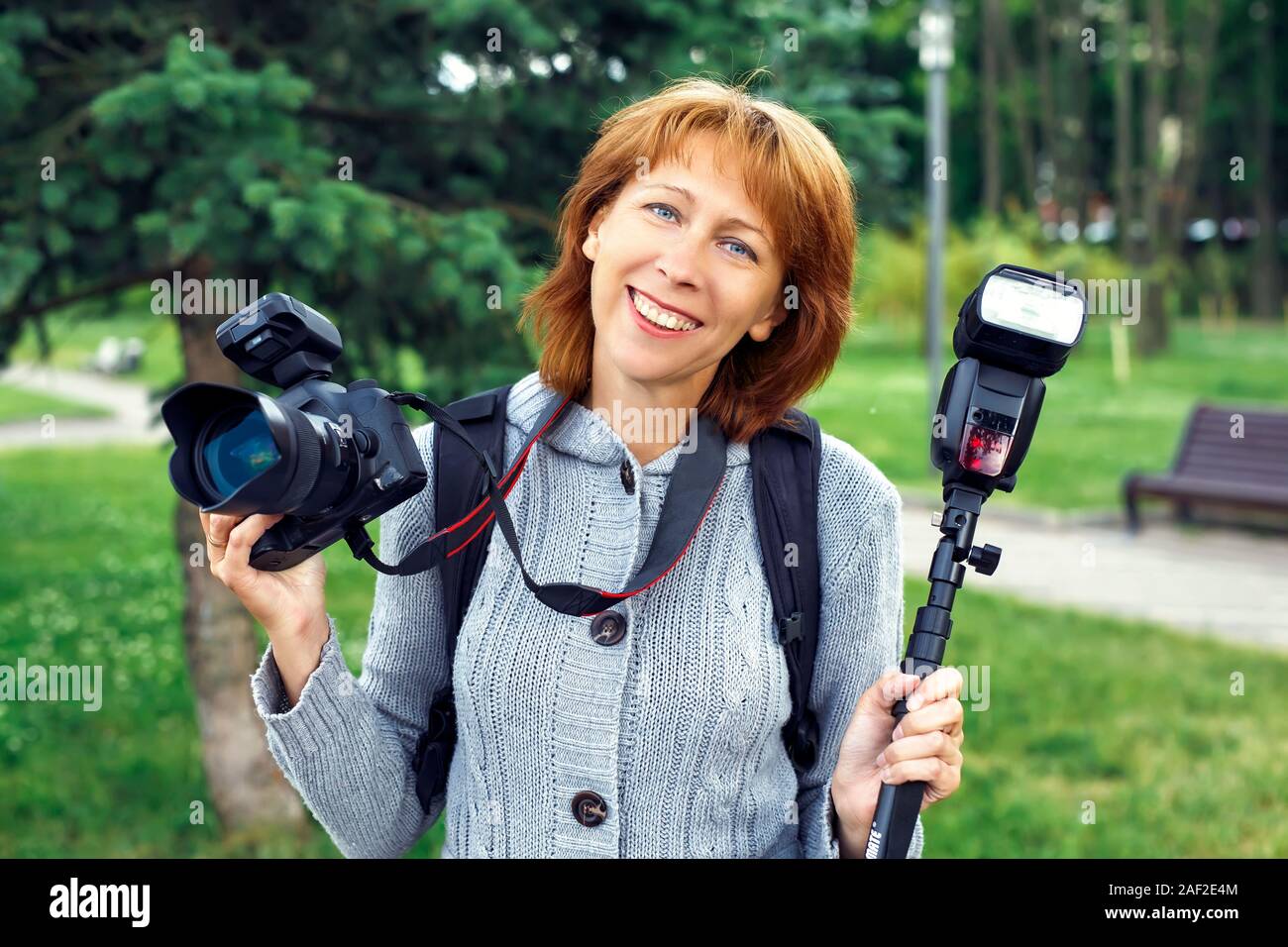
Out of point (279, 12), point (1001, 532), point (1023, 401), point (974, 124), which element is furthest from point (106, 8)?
point (974, 124)

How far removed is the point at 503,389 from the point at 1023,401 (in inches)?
32.2

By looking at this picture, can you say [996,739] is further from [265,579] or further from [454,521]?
[265,579]

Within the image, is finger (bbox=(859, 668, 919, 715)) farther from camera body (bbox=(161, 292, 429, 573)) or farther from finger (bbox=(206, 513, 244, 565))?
finger (bbox=(206, 513, 244, 565))

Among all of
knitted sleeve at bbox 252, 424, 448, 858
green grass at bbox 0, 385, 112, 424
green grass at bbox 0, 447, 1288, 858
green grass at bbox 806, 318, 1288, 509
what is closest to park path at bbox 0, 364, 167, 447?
green grass at bbox 0, 385, 112, 424

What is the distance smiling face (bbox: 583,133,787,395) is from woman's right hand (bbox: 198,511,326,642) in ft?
1.77

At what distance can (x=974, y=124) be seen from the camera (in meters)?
34.5

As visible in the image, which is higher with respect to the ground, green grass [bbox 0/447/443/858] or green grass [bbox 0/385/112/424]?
green grass [bbox 0/385/112/424]

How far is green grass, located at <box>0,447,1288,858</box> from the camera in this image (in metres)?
4.60

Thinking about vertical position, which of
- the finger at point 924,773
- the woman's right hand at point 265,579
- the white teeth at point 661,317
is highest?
the white teeth at point 661,317

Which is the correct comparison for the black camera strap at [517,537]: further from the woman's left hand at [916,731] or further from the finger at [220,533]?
the woman's left hand at [916,731]

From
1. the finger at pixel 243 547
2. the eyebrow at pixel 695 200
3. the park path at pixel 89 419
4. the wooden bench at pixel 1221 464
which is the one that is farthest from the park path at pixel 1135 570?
the park path at pixel 89 419

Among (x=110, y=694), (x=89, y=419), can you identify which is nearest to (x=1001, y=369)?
(x=110, y=694)

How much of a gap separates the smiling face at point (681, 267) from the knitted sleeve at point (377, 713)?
357mm

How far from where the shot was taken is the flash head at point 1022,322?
1.80 m
